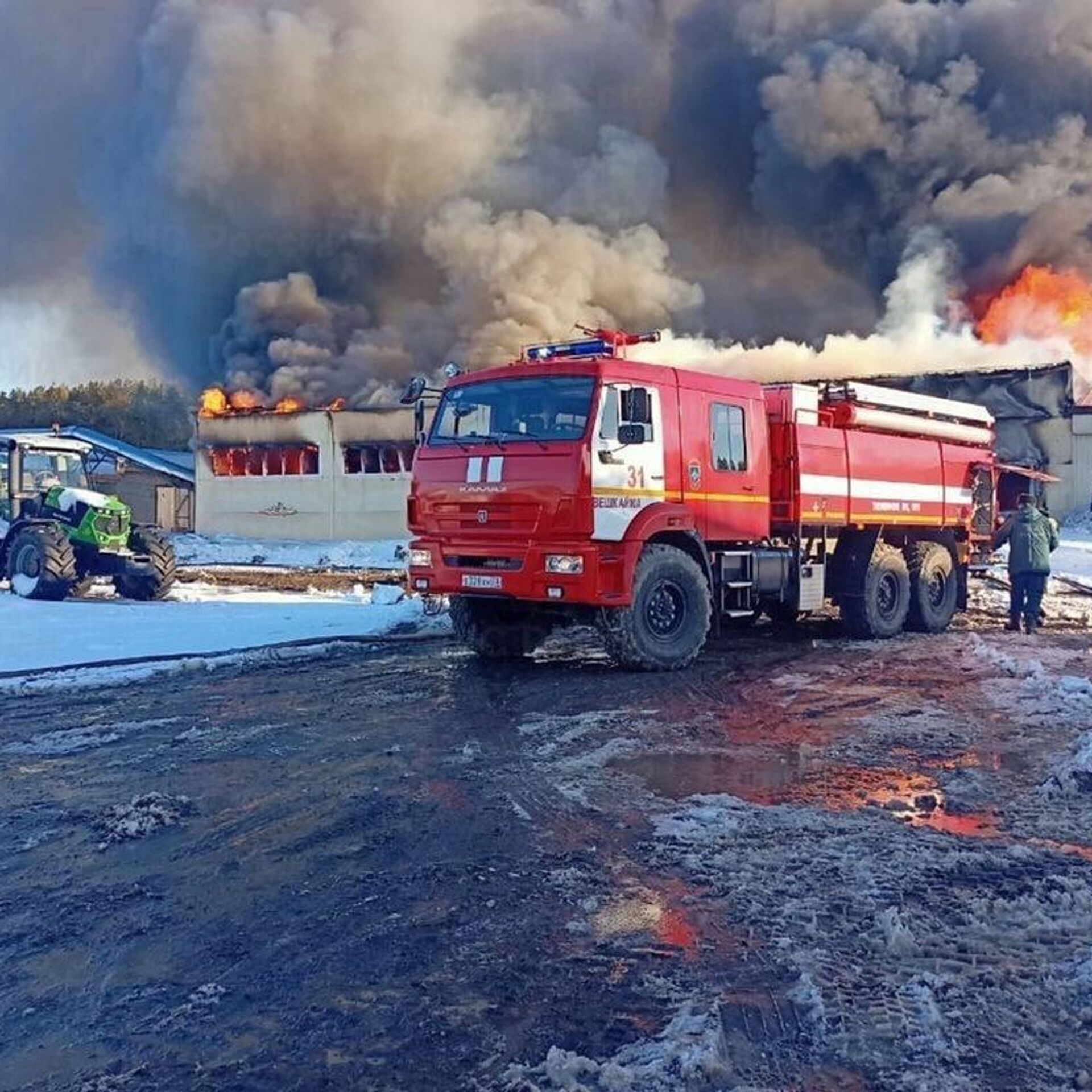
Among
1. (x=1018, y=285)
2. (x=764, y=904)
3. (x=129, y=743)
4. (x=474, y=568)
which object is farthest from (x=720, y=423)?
(x=1018, y=285)

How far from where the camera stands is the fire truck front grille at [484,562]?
26.8 feet

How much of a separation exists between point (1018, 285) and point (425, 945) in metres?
26.6

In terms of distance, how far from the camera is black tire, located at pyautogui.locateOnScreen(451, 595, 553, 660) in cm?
948

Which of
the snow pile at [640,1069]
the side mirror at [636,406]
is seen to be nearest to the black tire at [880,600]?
the side mirror at [636,406]

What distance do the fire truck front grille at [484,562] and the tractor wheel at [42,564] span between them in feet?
23.4

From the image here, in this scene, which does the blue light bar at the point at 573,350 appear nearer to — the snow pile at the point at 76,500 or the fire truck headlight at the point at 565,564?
the fire truck headlight at the point at 565,564

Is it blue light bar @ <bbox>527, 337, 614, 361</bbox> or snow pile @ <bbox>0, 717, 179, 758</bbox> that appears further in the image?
blue light bar @ <bbox>527, 337, 614, 361</bbox>

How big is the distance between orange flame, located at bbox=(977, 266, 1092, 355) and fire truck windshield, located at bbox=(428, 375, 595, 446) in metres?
21.3

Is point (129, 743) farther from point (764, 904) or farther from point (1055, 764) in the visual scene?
point (1055, 764)

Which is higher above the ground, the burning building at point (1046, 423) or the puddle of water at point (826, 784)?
the burning building at point (1046, 423)

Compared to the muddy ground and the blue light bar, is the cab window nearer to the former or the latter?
the blue light bar

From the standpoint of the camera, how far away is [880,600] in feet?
38.0

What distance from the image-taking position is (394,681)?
8180 millimetres

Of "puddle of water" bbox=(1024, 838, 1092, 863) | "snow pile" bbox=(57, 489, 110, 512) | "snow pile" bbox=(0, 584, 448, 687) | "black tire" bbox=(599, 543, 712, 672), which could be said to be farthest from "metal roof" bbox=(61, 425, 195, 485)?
"puddle of water" bbox=(1024, 838, 1092, 863)
